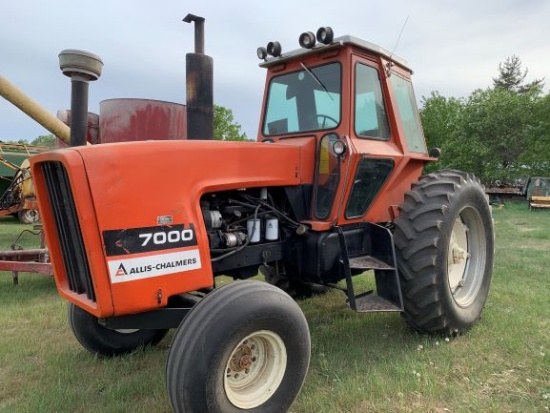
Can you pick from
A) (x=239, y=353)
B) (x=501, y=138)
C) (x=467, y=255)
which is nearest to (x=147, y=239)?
(x=239, y=353)

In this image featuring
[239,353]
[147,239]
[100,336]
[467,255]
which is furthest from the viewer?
[467,255]

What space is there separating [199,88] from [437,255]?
2098 mm

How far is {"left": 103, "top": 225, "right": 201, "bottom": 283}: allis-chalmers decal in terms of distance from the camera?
2428 millimetres

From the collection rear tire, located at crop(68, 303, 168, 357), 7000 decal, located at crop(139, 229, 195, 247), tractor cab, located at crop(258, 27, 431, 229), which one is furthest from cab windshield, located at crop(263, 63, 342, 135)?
rear tire, located at crop(68, 303, 168, 357)

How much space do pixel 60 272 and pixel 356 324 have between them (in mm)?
2499

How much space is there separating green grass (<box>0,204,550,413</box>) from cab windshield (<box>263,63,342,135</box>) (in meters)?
1.75

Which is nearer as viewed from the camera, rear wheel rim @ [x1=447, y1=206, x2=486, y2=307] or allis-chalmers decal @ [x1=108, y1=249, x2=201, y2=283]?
allis-chalmers decal @ [x1=108, y1=249, x2=201, y2=283]

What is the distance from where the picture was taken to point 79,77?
2920 millimetres

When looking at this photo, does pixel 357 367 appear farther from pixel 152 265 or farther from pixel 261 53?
pixel 261 53

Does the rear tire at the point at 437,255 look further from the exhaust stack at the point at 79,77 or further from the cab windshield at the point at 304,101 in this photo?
the exhaust stack at the point at 79,77

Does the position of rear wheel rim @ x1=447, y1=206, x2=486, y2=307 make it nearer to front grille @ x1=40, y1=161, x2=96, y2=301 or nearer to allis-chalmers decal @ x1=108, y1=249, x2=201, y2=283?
allis-chalmers decal @ x1=108, y1=249, x2=201, y2=283

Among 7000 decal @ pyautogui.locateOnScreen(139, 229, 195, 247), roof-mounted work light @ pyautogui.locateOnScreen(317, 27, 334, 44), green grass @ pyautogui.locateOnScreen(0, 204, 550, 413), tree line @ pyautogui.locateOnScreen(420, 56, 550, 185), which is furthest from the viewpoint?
tree line @ pyautogui.locateOnScreen(420, 56, 550, 185)

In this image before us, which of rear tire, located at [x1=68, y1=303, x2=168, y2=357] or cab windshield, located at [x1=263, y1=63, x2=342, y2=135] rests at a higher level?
cab windshield, located at [x1=263, y1=63, x2=342, y2=135]

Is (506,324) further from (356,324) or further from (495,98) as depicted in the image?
(495,98)
